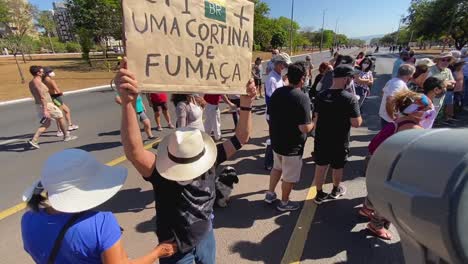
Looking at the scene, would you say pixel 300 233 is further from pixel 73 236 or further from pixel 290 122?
pixel 73 236

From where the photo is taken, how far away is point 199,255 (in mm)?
1924

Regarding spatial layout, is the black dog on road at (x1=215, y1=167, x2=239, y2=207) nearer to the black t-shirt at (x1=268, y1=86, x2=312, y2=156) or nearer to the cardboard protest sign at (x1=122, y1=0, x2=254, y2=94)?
the black t-shirt at (x1=268, y1=86, x2=312, y2=156)

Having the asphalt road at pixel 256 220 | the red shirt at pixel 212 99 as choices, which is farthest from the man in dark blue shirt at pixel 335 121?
the red shirt at pixel 212 99

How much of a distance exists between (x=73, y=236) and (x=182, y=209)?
0.61m

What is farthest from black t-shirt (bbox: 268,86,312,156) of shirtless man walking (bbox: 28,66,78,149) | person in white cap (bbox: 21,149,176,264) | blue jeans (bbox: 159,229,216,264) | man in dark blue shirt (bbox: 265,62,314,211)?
shirtless man walking (bbox: 28,66,78,149)

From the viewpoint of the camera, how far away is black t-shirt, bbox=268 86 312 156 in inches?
125

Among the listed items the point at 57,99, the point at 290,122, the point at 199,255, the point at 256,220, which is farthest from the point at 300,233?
the point at 57,99

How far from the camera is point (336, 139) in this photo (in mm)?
3420

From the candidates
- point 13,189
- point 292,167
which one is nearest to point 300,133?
point 292,167

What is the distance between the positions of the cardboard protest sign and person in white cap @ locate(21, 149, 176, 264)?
561 millimetres

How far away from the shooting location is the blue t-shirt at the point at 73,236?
4.38 feet

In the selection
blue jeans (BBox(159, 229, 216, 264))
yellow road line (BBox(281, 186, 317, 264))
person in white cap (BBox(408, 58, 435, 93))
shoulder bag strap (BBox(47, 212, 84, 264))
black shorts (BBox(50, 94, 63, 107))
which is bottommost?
yellow road line (BBox(281, 186, 317, 264))

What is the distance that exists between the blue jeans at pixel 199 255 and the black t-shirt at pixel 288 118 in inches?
63.7

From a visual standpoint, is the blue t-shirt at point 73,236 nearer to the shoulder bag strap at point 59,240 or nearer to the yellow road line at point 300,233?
the shoulder bag strap at point 59,240
